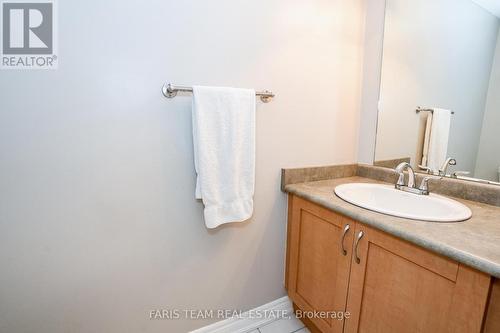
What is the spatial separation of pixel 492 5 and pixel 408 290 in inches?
50.1

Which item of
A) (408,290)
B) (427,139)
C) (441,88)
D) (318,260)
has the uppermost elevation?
(441,88)

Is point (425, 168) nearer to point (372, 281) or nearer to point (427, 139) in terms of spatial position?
point (427, 139)

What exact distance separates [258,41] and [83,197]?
104cm

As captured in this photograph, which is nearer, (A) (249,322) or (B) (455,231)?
(B) (455,231)

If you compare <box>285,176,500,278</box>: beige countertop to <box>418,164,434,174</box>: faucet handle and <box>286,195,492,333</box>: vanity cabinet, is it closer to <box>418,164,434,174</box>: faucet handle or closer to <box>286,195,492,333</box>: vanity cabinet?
<box>286,195,492,333</box>: vanity cabinet

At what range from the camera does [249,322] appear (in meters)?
1.38

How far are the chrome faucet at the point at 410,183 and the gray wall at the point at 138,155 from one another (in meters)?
0.49

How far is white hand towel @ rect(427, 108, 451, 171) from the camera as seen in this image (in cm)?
121

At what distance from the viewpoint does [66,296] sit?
99cm

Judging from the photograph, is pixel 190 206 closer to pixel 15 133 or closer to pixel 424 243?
pixel 15 133

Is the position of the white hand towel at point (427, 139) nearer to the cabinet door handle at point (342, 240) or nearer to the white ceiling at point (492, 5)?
the white ceiling at point (492, 5)

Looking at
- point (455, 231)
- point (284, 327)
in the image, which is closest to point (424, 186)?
point (455, 231)

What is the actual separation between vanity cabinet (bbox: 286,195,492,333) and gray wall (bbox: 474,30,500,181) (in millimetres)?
675

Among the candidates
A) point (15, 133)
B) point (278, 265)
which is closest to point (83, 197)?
point (15, 133)
